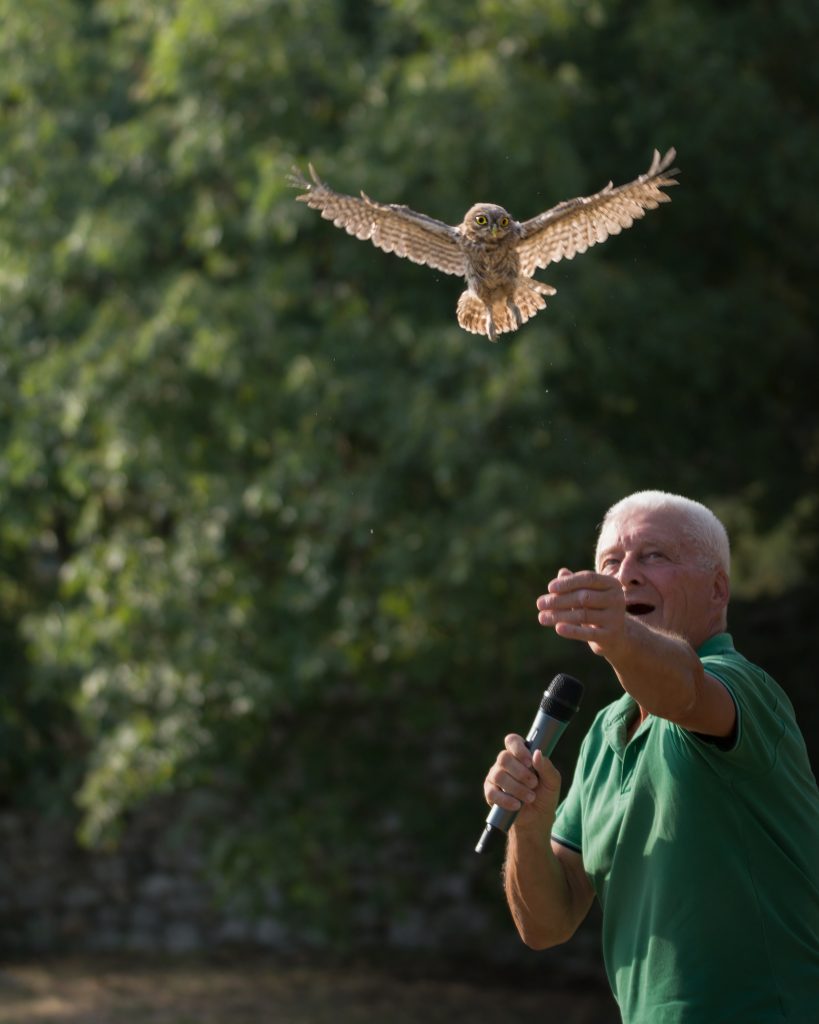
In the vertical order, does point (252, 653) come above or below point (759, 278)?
below

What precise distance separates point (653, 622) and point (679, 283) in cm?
495

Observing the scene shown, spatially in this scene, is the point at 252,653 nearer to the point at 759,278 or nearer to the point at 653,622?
the point at 759,278

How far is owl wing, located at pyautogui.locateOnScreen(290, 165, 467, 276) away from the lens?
2784mm

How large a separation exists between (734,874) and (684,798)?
0.44 ft

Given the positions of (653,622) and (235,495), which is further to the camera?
(235,495)

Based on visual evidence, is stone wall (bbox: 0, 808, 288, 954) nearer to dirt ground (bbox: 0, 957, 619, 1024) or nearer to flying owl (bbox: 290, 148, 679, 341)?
dirt ground (bbox: 0, 957, 619, 1024)

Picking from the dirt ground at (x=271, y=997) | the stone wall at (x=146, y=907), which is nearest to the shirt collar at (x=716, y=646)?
the dirt ground at (x=271, y=997)

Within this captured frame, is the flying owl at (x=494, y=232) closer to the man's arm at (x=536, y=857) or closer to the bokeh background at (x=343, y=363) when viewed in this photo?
the man's arm at (x=536, y=857)

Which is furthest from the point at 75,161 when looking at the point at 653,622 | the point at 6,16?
the point at 653,622

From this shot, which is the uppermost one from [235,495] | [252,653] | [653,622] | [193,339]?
[193,339]

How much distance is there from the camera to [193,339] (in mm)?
6750

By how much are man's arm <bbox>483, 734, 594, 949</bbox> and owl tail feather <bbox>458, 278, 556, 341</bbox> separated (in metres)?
0.70

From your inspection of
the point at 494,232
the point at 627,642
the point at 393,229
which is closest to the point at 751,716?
the point at 627,642

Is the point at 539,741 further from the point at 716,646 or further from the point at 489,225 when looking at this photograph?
the point at 489,225
